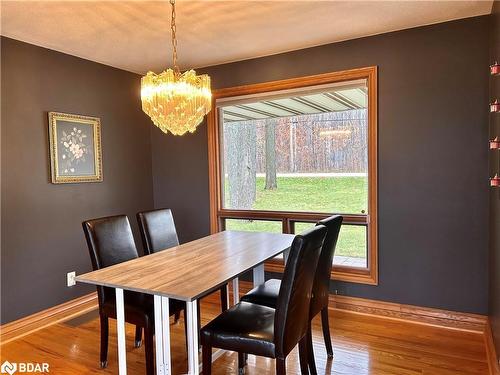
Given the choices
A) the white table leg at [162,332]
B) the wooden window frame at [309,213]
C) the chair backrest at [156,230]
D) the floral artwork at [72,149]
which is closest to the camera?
the white table leg at [162,332]

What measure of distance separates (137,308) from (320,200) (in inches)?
78.2

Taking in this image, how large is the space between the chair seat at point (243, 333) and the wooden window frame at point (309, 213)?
147cm

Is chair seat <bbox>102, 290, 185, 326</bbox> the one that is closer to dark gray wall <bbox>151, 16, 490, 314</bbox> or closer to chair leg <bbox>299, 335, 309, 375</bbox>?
chair leg <bbox>299, 335, 309, 375</bbox>

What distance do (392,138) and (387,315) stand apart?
152cm

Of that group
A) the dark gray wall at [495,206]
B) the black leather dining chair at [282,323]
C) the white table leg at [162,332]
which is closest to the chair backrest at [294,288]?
the black leather dining chair at [282,323]

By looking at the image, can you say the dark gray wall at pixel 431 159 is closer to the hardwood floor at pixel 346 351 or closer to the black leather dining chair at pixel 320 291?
the hardwood floor at pixel 346 351

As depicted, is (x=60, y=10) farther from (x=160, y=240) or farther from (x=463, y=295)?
(x=463, y=295)

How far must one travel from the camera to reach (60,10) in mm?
2432

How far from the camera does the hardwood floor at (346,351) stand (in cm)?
235

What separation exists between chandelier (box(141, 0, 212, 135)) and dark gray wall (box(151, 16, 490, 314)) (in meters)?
1.48

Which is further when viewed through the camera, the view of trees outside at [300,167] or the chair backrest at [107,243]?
the view of trees outside at [300,167]

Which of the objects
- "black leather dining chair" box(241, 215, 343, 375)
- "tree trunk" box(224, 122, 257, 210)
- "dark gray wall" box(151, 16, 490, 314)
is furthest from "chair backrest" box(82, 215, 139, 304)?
"dark gray wall" box(151, 16, 490, 314)

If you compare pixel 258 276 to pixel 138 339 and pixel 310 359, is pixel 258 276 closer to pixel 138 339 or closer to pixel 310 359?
pixel 310 359

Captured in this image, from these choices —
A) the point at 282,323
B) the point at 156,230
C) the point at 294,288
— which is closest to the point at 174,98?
the point at 156,230
